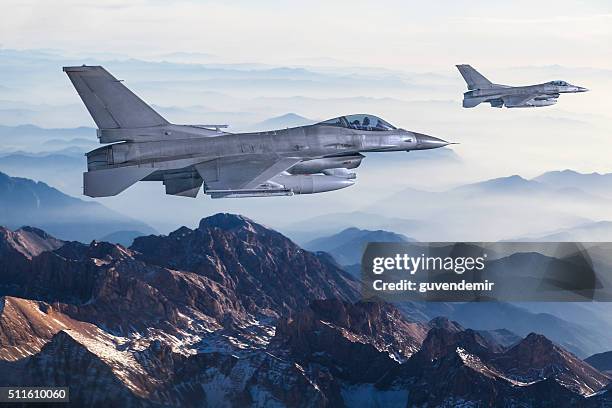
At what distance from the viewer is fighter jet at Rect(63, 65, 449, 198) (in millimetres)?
79500

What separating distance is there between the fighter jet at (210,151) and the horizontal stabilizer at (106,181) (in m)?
0.09

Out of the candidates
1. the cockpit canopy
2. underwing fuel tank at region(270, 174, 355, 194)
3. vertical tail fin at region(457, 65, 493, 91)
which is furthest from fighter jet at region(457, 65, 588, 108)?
underwing fuel tank at region(270, 174, 355, 194)

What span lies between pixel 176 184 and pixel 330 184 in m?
14.3

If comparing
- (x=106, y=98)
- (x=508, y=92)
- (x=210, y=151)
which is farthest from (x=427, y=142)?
(x=508, y=92)

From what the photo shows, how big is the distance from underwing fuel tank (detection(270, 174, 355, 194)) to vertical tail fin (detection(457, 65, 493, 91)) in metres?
73.9

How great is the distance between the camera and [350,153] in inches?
3450

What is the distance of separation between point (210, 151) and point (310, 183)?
32.0 ft

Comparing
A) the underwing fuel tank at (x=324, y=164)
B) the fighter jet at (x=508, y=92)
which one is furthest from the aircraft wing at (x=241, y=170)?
the fighter jet at (x=508, y=92)

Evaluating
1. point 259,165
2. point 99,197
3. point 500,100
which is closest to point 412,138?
point 259,165

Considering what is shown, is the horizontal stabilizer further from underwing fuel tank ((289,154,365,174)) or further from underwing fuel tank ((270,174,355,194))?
underwing fuel tank ((289,154,365,174))

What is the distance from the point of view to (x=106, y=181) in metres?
78.6

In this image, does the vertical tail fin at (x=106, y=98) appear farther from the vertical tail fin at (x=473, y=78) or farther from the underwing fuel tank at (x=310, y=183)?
the vertical tail fin at (x=473, y=78)

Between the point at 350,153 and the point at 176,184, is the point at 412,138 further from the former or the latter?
the point at 176,184

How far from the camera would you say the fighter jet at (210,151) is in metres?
79.5
